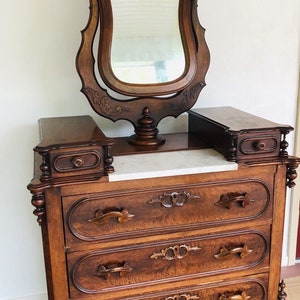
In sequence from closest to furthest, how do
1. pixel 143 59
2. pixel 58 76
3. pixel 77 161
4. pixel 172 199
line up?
pixel 77 161
pixel 172 199
pixel 143 59
pixel 58 76

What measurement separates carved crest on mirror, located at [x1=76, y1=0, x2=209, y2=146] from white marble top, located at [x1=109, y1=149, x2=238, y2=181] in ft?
0.51

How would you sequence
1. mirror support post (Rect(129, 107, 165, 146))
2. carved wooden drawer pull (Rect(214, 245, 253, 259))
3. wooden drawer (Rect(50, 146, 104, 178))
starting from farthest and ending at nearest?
mirror support post (Rect(129, 107, 165, 146))
carved wooden drawer pull (Rect(214, 245, 253, 259))
wooden drawer (Rect(50, 146, 104, 178))

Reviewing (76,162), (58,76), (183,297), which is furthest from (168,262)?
(58,76)

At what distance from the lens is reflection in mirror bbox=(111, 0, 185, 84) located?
147 centimetres

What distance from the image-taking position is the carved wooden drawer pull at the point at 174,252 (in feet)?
4.39

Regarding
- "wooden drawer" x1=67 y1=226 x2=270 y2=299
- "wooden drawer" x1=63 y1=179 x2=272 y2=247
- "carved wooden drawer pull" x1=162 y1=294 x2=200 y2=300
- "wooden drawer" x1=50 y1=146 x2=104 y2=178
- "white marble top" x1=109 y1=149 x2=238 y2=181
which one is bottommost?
"carved wooden drawer pull" x1=162 y1=294 x2=200 y2=300

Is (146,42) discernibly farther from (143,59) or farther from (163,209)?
(163,209)

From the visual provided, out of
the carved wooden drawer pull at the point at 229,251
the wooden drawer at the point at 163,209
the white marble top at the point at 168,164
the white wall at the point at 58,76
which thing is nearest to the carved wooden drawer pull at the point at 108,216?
the wooden drawer at the point at 163,209

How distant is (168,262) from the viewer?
4.45 feet

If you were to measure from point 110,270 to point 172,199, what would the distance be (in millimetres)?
311

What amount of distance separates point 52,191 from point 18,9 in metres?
0.82

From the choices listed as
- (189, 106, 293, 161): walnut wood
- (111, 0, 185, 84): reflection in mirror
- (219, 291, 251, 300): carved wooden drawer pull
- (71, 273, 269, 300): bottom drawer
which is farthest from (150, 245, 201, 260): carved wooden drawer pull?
(111, 0, 185, 84): reflection in mirror

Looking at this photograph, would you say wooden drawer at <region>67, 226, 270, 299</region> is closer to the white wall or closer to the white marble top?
the white marble top

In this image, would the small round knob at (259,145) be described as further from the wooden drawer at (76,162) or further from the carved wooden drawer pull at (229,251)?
the wooden drawer at (76,162)
